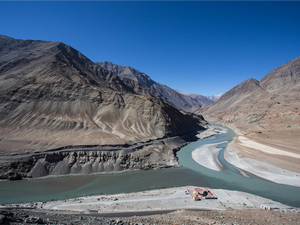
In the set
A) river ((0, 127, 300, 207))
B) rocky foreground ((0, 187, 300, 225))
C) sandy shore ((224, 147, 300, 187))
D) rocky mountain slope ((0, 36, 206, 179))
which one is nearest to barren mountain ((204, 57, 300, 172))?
sandy shore ((224, 147, 300, 187))

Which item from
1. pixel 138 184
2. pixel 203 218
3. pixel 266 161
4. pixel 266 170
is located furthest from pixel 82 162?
pixel 266 161

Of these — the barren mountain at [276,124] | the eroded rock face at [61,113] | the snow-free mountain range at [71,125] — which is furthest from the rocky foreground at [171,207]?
the barren mountain at [276,124]

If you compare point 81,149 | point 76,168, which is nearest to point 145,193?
point 76,168

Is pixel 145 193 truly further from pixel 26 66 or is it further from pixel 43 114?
pixel 26 66

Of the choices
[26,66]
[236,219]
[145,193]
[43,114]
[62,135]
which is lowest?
[145,193]

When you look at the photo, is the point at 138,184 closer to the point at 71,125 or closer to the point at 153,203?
the point at 153,203

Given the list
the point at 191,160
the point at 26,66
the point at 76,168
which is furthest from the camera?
the point at 26,66

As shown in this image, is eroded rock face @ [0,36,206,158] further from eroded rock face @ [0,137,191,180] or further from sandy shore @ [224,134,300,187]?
sandy shore @ [224,134,300,187]
